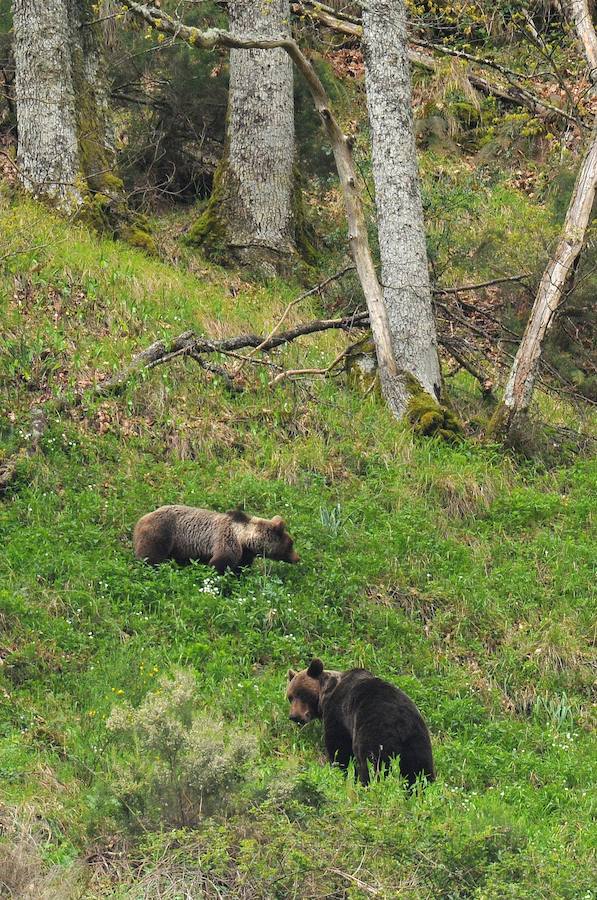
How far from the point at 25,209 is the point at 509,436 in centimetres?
641

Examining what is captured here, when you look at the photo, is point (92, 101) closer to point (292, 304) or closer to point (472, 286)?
point (292, 304)

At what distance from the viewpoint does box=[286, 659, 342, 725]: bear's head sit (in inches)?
323

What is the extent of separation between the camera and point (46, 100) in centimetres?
1507

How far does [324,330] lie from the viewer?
1419cm

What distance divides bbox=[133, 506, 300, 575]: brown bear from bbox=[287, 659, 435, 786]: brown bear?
1.62 meters

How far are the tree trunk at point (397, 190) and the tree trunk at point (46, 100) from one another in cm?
426

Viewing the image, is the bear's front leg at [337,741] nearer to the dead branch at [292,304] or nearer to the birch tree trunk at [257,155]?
the dead branch at [292,304]

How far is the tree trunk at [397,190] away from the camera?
1313 centimetres

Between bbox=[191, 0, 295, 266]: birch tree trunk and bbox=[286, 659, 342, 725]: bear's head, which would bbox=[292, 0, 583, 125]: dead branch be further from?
bbox=[286, 659, 342, 725]: bear's head

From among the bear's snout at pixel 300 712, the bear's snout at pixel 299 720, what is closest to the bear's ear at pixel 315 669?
the bear's snout at pixel 300 712

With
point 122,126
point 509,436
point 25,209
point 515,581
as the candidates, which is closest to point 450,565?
point 515,581

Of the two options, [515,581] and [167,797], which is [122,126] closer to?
[515,581]

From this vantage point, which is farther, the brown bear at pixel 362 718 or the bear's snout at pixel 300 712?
the bear's snout at pixel 300 712

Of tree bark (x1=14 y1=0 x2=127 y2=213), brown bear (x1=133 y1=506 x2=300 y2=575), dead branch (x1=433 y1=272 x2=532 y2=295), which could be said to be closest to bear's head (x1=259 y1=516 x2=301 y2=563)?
brown bear (x1=133 y1=506 x2=300 y2=575)
